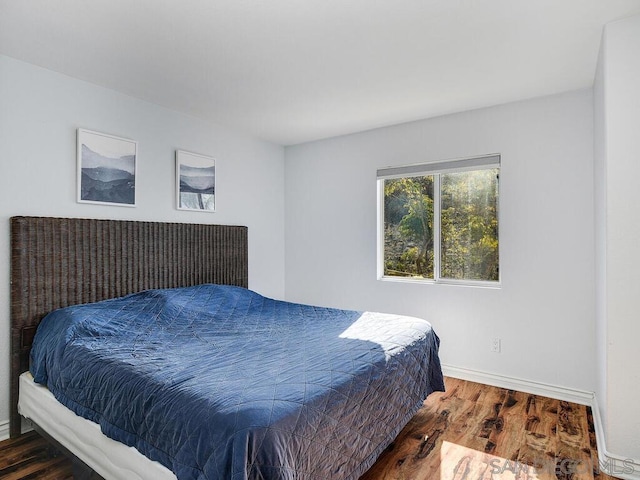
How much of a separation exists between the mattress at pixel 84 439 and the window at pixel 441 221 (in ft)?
9.34

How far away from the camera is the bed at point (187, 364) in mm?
1436

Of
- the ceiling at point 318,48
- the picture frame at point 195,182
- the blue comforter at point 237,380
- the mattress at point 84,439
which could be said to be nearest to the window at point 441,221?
the ceiling at point 318,48

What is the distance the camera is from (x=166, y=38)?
2.21 metres

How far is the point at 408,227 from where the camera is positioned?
3.91m

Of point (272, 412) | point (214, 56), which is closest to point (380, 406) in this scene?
point (272, 412)

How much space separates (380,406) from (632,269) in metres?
1.53

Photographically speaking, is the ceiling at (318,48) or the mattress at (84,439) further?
the ceiling at (318,48)

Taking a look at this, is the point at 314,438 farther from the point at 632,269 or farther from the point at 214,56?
the point at 214,56

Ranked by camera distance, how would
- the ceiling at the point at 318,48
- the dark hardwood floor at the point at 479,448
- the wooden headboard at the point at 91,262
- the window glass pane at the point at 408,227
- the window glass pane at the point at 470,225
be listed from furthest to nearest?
the window glass pane at the point at 408,227 < the window glass pane at the point at 470,225 < the wooden headboard at the point at 91,262 < the dark hardwood floor at the point at 479,448 < the ceiling at the point at 318,48

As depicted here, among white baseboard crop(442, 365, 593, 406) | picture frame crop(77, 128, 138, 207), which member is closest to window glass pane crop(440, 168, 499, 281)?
white baseboard crop(442, 365, 593, 406)

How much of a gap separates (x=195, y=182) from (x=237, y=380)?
243 centimetres

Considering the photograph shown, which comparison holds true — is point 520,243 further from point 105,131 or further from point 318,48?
point 105,131

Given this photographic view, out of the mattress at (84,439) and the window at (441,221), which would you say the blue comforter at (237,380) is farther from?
the window at (441,221)

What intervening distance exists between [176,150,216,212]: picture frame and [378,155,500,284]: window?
1729 mm
